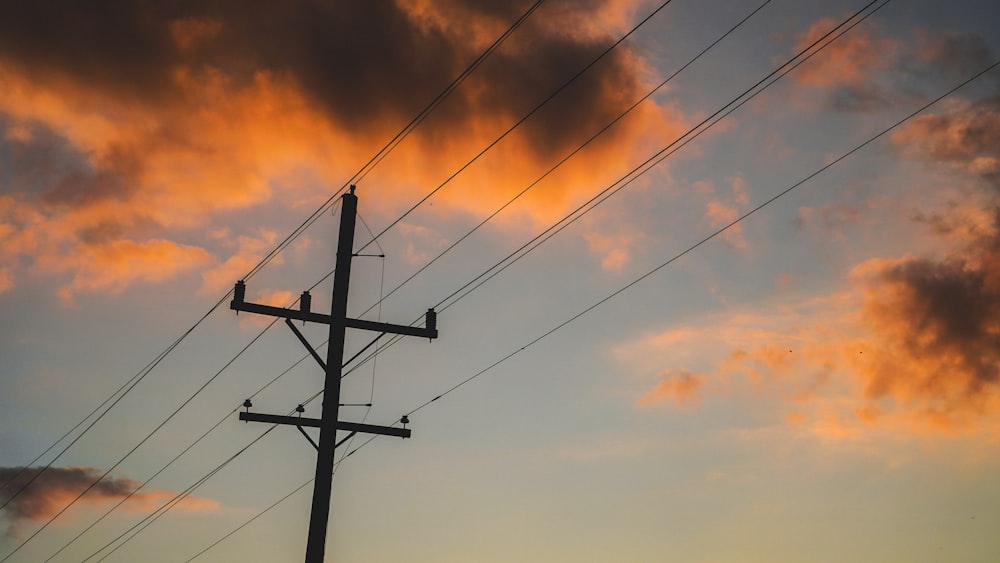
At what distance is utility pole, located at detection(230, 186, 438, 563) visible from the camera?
659 inches

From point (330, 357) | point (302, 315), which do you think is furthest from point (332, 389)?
point (302, 315)

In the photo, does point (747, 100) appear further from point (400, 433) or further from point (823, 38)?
point (400, 433)

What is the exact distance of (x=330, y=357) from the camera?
18.0 m

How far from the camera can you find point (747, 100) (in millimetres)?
13664

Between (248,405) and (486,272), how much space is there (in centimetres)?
551

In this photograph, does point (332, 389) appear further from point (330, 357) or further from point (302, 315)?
point (302, 315)

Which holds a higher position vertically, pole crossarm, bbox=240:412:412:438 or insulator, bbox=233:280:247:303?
insulator, bbox=233:280:247:303

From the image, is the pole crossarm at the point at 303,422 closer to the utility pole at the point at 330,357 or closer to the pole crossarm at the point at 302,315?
the utility pole at the point at 330,357

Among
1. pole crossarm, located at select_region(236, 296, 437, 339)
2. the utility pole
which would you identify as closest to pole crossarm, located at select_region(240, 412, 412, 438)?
the utility pole

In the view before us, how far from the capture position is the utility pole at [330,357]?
16.8 metres

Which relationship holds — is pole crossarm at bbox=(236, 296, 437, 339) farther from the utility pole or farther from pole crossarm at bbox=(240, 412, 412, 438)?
pole crossarm at bbox=(240, 412, 412, 438)

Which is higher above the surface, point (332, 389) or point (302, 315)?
point (302, 315)

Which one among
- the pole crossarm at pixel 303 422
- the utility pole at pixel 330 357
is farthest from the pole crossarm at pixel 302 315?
the pole crossarm at pixel 303 422

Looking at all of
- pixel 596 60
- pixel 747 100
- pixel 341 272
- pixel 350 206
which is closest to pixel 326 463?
pixel 341 272
